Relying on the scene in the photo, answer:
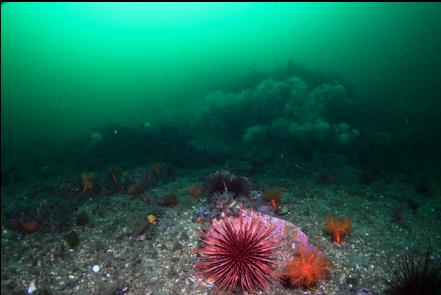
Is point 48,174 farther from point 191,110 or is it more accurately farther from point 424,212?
point 191,110

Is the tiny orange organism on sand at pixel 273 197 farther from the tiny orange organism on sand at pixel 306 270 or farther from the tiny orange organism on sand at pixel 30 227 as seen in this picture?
the tiny orange organism on sand at pixel 30 227

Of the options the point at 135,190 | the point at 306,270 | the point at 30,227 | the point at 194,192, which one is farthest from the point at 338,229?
the point at 30,227

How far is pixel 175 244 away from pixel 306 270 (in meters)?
3.13

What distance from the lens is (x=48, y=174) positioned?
1116 cm

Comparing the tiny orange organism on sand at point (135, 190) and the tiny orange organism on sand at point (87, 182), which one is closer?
the tiny orange organism on sand at point (87, 182)

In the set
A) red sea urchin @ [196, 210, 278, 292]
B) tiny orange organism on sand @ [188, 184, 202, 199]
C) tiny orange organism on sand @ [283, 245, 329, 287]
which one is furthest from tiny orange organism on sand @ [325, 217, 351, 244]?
tiny orange organism on sand @ [188, 184, 202, 199]

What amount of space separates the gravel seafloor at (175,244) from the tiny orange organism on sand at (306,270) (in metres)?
0.22

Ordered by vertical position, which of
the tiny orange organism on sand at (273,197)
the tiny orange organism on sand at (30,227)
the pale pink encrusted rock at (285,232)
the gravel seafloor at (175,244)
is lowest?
the gravel seafloor at (175,244)

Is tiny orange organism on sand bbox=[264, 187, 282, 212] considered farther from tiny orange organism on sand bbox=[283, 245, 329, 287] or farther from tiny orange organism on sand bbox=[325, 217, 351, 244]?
tiny orange organism on sand bbox=[283, 245, 329, 287]

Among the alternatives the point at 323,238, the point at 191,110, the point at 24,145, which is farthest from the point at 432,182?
the point at 24,145

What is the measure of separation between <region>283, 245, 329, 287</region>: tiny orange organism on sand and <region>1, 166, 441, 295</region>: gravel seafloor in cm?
22

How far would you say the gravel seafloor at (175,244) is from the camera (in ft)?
18.1

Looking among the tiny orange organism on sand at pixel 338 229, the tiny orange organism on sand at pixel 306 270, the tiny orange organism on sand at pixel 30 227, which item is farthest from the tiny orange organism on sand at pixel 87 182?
the tiny orange organism on sand at pixel 338 229

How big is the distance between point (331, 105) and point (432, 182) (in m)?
9.65
